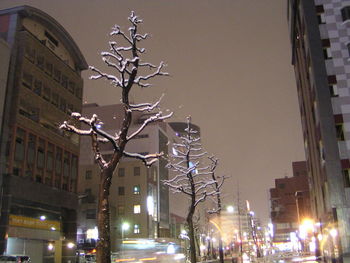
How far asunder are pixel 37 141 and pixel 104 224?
38.8 meters

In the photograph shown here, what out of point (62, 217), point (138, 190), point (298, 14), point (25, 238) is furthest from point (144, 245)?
point (138, 190)

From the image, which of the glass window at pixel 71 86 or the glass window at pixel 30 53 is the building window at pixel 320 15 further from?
the glass window at pixel 71 86

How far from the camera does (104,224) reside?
1594 cm

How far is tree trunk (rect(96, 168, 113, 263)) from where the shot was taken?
1545 cm

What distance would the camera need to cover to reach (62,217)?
58906mm

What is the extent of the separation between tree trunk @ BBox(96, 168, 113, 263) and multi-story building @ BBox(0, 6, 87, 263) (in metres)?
32.1

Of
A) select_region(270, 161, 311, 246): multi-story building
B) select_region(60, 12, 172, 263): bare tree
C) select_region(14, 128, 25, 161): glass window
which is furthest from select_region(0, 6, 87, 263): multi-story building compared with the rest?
select_region(270, 161, 311, 246): multi-story building

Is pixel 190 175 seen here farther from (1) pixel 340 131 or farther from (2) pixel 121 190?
(2) pixel 121 190

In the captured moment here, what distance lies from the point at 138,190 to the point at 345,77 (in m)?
63.8

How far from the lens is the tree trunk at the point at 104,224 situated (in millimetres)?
15445

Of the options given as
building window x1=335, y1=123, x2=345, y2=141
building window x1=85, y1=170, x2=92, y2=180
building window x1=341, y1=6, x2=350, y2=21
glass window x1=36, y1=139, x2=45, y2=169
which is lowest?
building window x1=335, y1=123, x2=345, y2=141

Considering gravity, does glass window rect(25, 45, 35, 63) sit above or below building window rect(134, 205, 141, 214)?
above

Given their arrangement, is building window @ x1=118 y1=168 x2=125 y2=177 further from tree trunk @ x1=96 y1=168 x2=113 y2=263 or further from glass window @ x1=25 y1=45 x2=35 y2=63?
tree trunk @ x1=96 y1=168 x2=113 y2=263

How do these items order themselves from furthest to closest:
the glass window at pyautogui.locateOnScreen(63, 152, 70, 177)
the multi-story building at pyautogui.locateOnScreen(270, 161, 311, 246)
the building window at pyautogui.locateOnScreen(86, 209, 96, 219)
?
the multi-story building at pyautogui.locateOnScreen(270, 161, 311, 246) → the building window at pyautogui.locateOnScreen(86, 209, 96, 219) → the glass window at pyautogui.locateOnScreen(63, 152, 70, 177)
